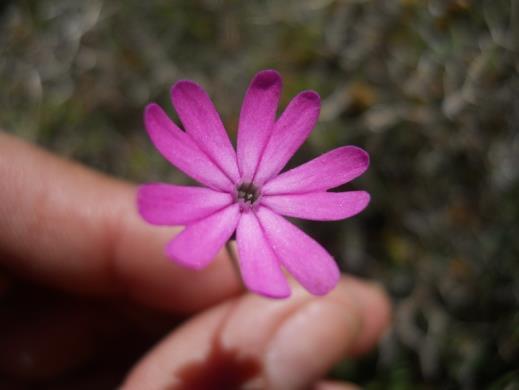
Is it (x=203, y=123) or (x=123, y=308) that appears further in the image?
(x=123, y=308)

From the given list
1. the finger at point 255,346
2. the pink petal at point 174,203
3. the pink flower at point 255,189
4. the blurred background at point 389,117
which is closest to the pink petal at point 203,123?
the pink flower at point 255,189

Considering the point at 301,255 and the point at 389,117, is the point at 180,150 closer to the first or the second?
the point at 301,255

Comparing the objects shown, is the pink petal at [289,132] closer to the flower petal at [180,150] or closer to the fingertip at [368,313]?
the flower petal at [180,150]

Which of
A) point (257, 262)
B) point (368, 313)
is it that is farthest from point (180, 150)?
point (368, 313)

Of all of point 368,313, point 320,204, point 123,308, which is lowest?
point 320,204

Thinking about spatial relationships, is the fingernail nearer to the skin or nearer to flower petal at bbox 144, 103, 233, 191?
the skin
